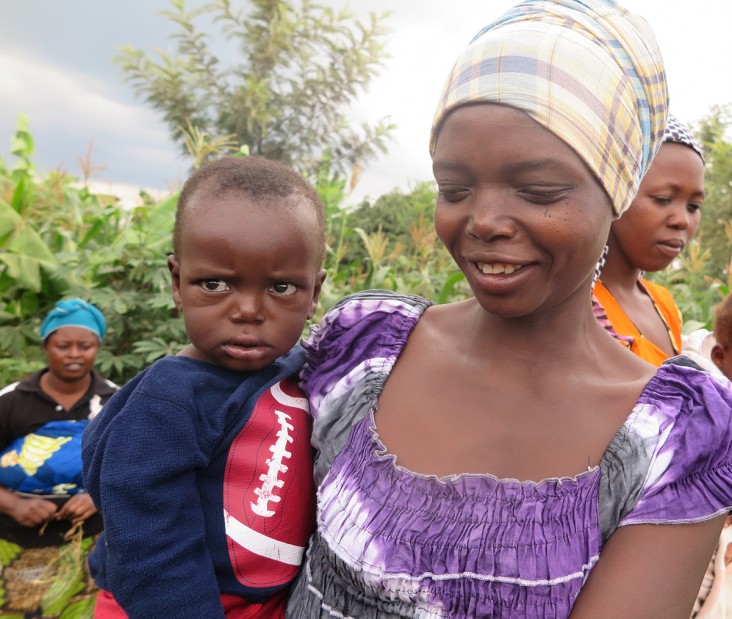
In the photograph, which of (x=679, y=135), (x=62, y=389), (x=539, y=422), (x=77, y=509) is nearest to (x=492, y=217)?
(x=539, y=422)

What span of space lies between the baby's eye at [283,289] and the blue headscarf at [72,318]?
8.50ft

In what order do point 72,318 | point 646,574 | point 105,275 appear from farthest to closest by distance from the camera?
point 105,275
point 72,318
point 646,574

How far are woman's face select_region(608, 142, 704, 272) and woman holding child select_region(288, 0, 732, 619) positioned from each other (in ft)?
4.26

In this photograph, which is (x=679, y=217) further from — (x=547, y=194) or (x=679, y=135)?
(x=547, y=194)

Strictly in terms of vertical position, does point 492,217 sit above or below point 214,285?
above

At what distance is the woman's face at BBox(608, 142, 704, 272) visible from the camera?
2.48 meters

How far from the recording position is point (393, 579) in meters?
1.21

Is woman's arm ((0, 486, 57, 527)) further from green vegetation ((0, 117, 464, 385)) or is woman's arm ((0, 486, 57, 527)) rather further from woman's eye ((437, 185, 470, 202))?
woman's eye ((437, 185, 470, 202))

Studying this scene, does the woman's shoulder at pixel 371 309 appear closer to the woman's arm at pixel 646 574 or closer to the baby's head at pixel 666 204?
the woman's arm at pixel 646 574

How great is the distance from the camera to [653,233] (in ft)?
8.36

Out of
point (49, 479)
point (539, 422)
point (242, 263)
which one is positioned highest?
point (242, 263)

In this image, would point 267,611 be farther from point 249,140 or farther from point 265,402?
point 249,140

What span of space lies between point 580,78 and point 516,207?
25 cm

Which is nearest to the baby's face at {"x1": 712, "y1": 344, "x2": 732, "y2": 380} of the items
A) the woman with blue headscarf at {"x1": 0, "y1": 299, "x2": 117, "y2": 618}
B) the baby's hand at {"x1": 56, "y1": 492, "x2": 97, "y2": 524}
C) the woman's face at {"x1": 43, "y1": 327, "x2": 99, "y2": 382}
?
the woman with blue headscarf at {"x1": 0, "y1": 299, "x2": 117, "y2": 618}
